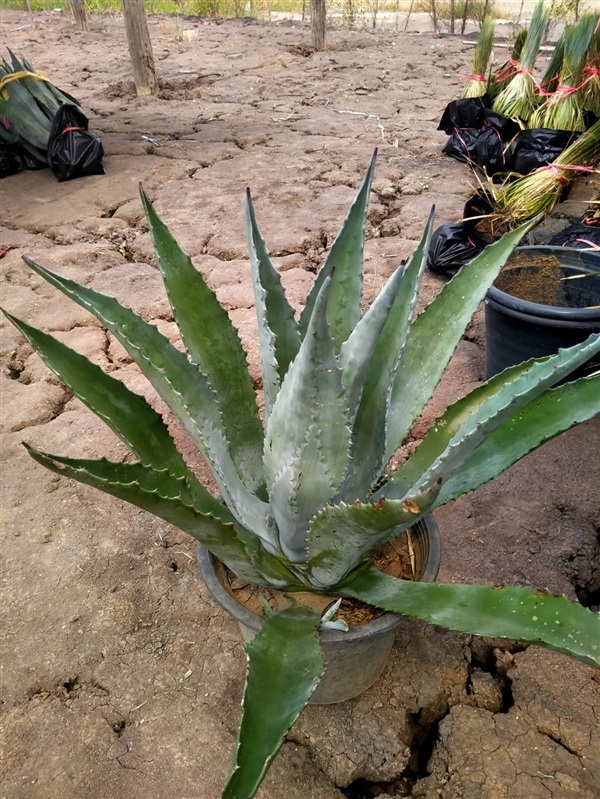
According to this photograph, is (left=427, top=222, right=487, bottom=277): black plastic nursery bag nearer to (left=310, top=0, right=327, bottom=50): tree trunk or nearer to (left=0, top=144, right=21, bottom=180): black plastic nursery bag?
(left=0, top=144, right=21, bottom=180): black plastic nursery bag

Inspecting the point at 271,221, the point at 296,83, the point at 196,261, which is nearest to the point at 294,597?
the point at 196,261

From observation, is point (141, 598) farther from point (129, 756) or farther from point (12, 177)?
point (12, 177)

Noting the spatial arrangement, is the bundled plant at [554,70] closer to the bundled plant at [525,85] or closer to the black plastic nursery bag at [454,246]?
the bundled plant at [525,85]

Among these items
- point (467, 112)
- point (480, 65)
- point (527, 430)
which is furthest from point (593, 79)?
point (527, 430)

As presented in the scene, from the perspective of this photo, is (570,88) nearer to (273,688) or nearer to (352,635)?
(352,635)

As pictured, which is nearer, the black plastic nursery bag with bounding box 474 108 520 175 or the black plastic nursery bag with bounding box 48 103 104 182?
the black plastic nursery bag with bounding box 474 108 520 175

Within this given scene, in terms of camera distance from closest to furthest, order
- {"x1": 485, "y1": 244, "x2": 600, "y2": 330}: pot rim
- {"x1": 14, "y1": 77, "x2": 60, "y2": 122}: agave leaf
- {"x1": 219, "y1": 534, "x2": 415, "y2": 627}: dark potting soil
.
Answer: {"x1": 219, "y1": 534, "x2": 415, "y2": 627}: dark potting soil, {"x1": 485, "y1": 244, "x2": 600, "y2": 330}: pot rim, {"x1": 14, "y1": 77, "x2": 60, "y2": 122}: agave leaf

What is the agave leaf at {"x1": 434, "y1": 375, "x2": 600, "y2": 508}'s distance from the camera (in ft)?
3.66

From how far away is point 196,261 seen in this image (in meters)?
3.24

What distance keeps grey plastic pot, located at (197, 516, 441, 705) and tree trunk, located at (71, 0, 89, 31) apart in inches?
417

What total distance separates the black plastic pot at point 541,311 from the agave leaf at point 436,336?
2.72 ft

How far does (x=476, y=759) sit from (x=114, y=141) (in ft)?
16.0

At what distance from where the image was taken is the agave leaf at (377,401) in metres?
1.16

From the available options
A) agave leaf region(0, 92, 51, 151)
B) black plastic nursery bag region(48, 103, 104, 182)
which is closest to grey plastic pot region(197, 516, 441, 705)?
black plastic nursery bag region(48, 103, 104, 182)
